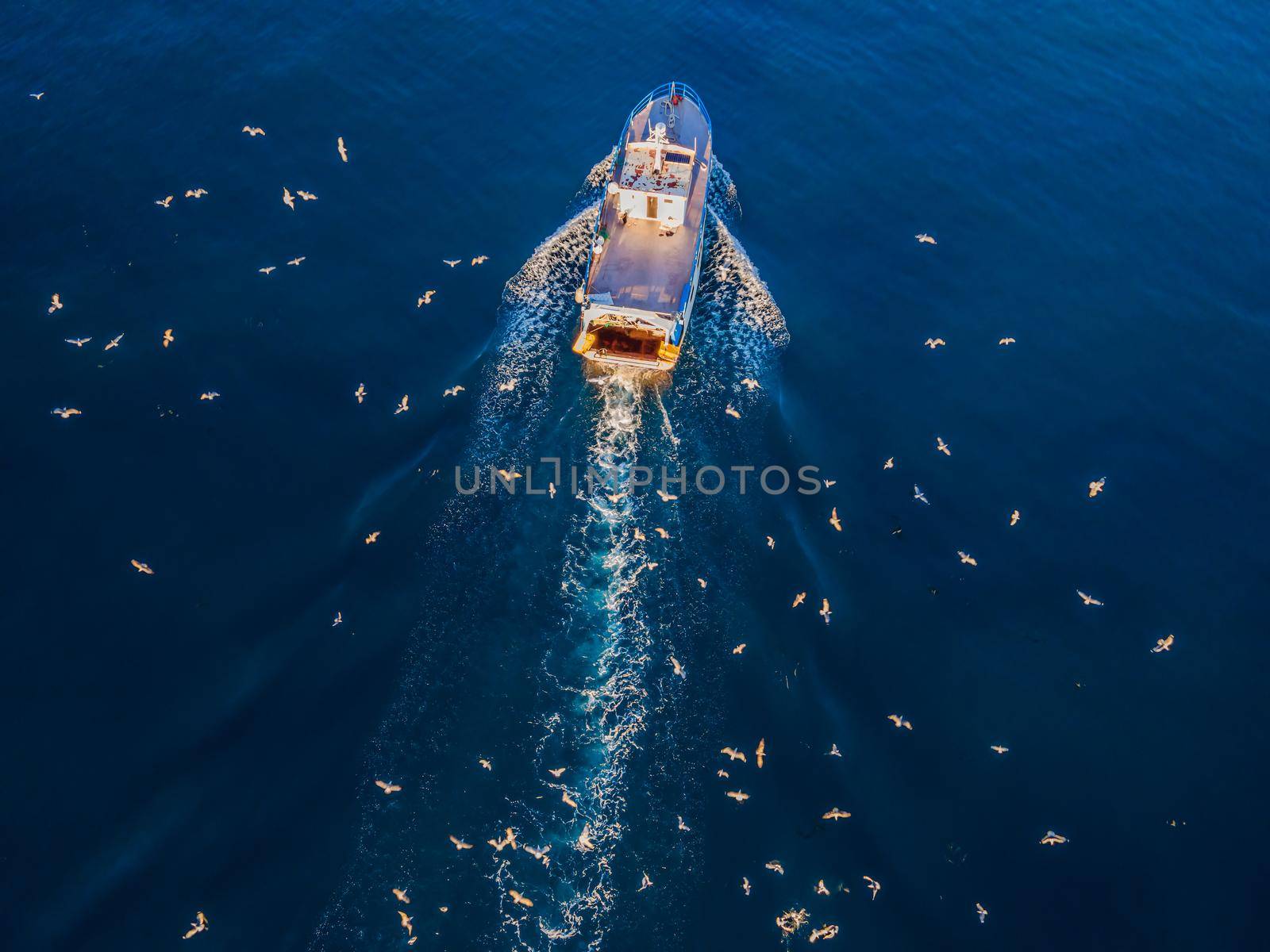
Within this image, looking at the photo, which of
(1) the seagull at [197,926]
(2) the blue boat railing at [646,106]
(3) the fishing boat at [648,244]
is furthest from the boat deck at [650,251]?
(1) the seagull at [197,926]

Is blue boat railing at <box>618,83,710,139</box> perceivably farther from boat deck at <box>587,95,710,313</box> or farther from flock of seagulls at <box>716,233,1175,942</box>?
flock of seagulls at <box>716,233,1175,942</box>

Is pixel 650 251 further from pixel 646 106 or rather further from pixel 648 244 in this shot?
pixel 646 106

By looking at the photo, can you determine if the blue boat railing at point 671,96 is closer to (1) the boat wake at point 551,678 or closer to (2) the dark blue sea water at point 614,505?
(2) the dark blue sea water at point 614,505

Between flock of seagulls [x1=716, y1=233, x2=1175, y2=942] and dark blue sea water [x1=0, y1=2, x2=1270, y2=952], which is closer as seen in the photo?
flock of seagulls [x1=716, y1=233, x2=1175, y2=942]

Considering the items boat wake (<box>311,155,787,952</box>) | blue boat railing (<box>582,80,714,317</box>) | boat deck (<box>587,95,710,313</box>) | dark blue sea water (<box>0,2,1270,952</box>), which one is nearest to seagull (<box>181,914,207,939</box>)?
dark blue sea water (<box>0,2,1270,952</box>)

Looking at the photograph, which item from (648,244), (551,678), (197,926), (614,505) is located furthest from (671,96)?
(197,926)

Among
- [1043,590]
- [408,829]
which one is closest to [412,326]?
[408,829]
